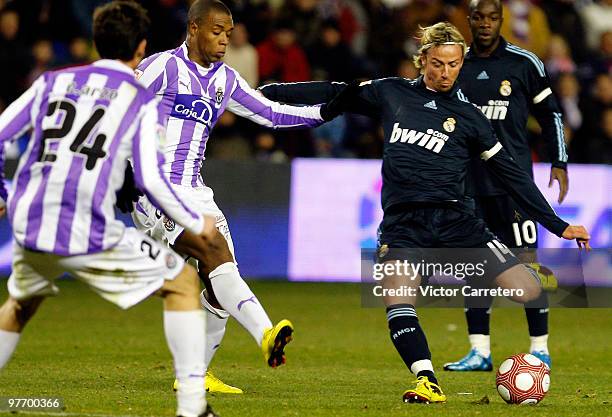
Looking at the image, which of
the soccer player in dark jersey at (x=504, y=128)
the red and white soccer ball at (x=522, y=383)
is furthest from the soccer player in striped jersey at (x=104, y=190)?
the soccer player in dark jersey at (x=504, y=128)

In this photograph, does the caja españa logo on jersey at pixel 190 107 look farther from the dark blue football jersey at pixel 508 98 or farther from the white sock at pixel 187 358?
the dark blue football jersey at pixel 508 98

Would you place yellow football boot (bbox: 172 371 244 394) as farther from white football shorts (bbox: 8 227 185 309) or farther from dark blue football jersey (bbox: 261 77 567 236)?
white football shorts (bbox: 8 227 185 309)

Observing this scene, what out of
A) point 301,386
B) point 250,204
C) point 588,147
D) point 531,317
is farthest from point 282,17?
point 301,386

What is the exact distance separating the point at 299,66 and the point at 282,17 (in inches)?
40.0

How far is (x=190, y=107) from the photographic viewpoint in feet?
25.3

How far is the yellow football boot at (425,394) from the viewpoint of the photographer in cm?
731

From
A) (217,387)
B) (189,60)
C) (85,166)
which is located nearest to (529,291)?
(217,387)

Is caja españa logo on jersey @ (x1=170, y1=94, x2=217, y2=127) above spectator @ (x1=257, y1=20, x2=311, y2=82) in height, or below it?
below

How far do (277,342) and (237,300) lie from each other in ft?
2.01

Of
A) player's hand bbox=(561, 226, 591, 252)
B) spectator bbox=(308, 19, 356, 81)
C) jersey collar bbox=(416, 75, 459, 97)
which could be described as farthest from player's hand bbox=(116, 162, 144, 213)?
spectator bbox=(308, 19, 356, 81)

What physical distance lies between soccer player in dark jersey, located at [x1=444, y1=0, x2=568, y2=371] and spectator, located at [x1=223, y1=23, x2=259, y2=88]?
22.1ft

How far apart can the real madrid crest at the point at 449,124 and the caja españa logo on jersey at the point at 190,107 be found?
142 cm

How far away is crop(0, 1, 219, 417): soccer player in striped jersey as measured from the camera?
18.8ft

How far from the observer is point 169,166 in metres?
7.70
